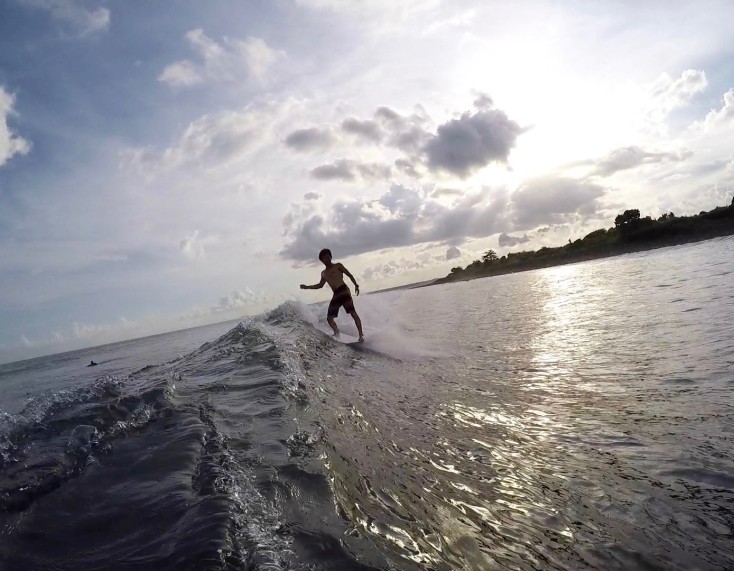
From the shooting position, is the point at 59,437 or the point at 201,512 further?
the point at 59,437

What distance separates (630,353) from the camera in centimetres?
722

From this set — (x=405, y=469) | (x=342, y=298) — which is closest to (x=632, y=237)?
(x=342, y=298)

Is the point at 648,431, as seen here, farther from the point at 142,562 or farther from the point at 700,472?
the point at 142,562

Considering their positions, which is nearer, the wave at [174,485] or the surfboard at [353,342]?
the wave at [174,485]

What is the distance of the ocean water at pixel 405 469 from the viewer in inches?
106

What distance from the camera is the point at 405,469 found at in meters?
4.00

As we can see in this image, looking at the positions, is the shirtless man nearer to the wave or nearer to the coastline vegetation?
the wave

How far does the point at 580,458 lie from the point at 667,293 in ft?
40.8

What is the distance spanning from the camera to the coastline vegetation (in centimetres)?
6334

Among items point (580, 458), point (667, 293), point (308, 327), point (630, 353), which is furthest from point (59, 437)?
point (667, 293)

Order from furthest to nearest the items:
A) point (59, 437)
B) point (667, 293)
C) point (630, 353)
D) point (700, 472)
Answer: point (667, 293) < point (630, 353) < point (59, 437) < point (700, 472)

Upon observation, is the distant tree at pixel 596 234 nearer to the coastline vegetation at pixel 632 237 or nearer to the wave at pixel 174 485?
the coastline vegetation at pixel 632 237

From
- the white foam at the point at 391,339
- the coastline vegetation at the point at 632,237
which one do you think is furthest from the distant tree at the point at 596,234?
the white foam at the point at 391,339

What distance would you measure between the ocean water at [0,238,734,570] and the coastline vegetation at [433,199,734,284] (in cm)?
7163
